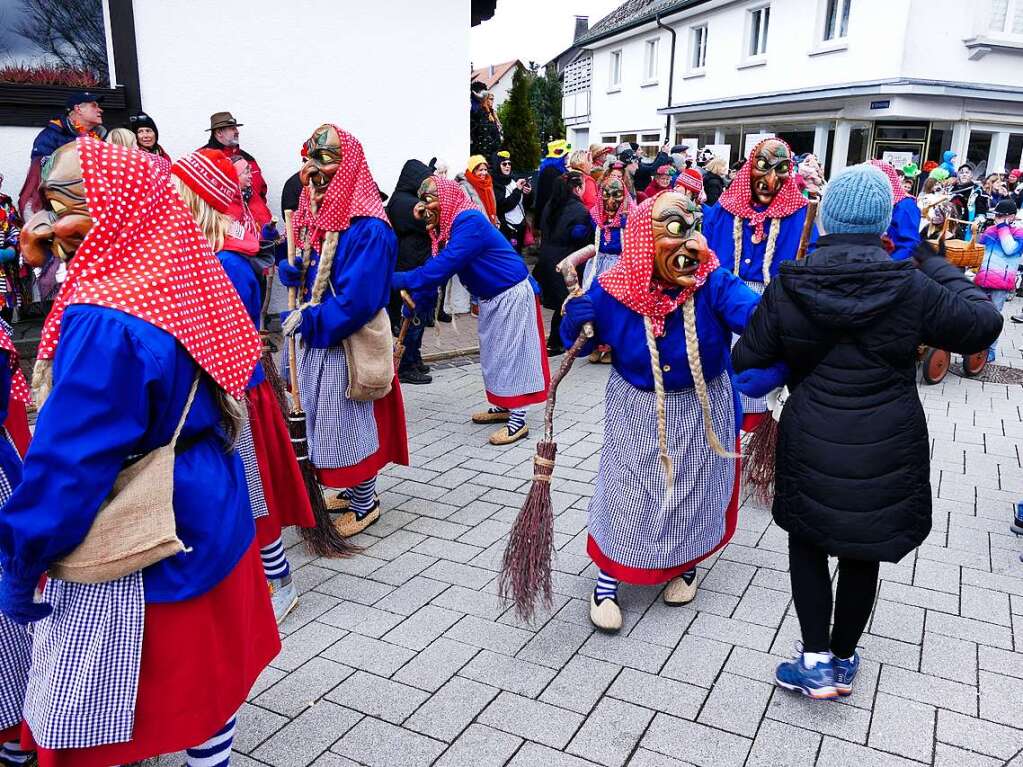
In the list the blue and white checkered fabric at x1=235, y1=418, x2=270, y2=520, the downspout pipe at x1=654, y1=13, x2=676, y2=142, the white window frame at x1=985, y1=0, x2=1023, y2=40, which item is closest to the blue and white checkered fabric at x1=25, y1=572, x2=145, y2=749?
the blue and white checkered fabric at x1=235, y1=418, x2=270, y2=520

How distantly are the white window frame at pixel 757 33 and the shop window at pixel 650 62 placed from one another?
16.7 ft

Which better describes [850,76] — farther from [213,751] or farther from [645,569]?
[213,751]

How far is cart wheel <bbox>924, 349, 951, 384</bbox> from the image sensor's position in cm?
686

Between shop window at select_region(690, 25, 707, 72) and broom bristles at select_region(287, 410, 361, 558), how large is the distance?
23518mm

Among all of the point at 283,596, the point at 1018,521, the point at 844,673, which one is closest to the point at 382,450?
the point at 283,596

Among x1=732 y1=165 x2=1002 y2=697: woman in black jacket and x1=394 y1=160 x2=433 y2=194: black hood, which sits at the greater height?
x1=394 y1=160 x2=433 y2=194: black hood

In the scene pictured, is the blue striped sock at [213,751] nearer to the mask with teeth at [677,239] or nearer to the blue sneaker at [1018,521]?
the mask with teeth at [677,239]

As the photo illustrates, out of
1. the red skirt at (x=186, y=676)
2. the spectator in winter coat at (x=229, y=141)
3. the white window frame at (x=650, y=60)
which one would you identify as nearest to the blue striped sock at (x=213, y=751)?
the red skirt at (x=186, y=676)

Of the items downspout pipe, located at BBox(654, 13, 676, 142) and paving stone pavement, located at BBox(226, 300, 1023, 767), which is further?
downspout pipe, located at BBox(654, 13, 676, 142)

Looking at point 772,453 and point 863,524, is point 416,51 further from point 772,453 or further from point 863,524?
point 863,524

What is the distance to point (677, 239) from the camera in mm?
2840

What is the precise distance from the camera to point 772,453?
426 centimetres

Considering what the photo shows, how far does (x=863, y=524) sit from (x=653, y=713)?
0.98 meters

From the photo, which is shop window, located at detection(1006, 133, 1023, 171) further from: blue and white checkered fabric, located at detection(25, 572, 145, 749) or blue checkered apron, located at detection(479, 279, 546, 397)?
blue and white checkered fabric, located at detection(25, 572, 145, 749)
